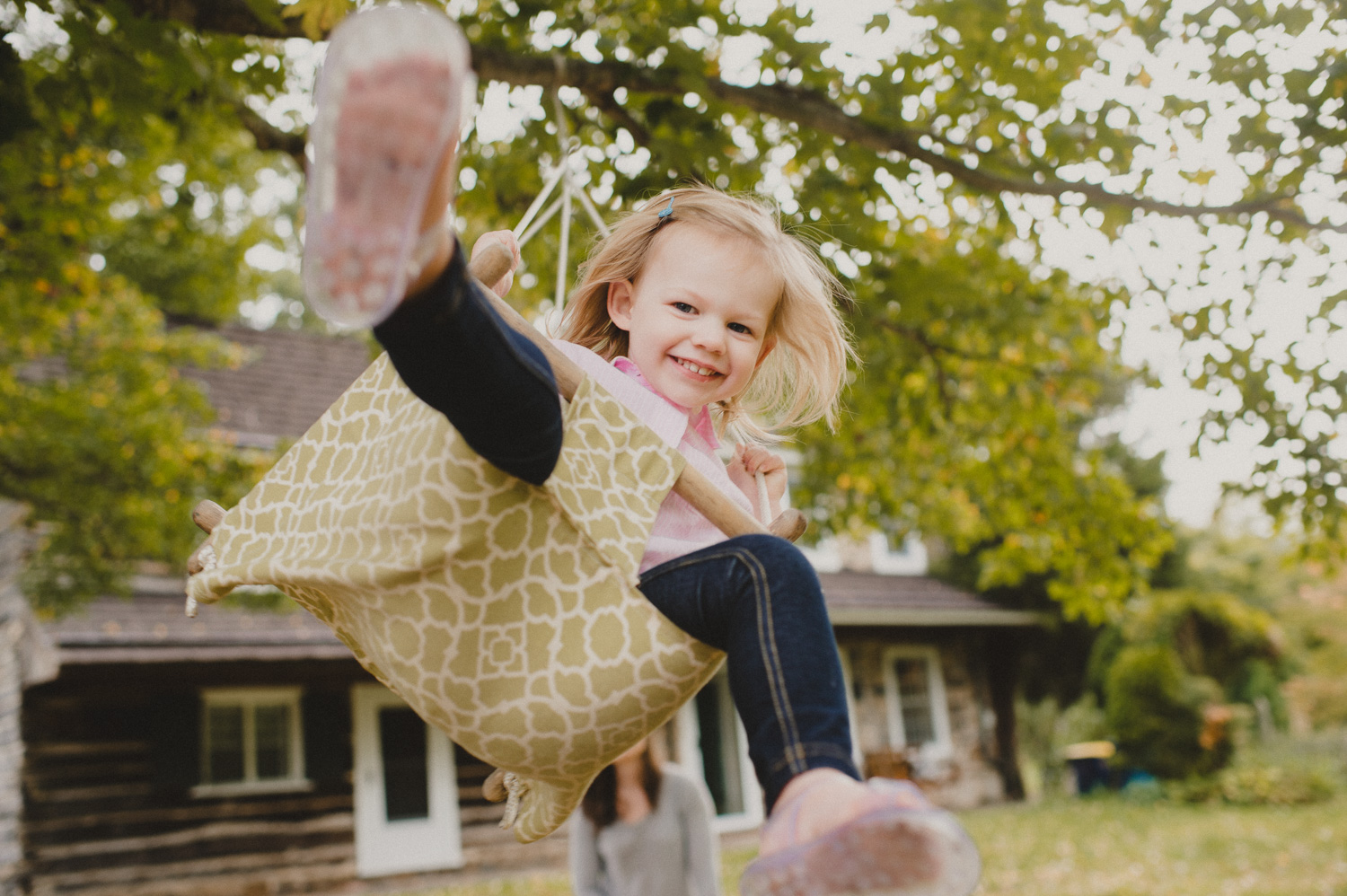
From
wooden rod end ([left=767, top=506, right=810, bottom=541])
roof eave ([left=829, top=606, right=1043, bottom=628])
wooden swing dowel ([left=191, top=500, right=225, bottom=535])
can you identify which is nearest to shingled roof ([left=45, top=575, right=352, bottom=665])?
roof eave ([left=829, top=606, right=1043, bottom=628])

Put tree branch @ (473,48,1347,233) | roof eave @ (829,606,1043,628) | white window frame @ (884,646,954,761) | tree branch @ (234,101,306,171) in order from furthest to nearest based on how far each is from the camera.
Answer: white window frame @ (884,646,954,761) → roof eave @ (829,606,1043,628) → tree branch @ (234,101,306,171) → tree branch @ (473,48,1347,233)

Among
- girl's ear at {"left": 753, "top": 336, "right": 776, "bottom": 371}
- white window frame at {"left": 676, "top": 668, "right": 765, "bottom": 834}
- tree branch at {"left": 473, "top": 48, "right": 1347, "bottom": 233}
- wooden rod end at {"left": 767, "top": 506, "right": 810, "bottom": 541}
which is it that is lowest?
white window frame at {"left": 676, "top": 668, "right": 765, "bottom": 834}

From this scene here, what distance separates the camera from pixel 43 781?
30.0 feet

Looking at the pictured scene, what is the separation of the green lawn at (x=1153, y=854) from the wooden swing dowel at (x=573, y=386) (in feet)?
24.8

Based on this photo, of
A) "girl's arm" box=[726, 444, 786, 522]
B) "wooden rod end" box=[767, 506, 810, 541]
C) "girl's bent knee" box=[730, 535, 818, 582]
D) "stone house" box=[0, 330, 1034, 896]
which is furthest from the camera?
"stone house" box=[0, 330, 1034, 896]

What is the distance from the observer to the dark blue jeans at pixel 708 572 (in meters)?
1.21

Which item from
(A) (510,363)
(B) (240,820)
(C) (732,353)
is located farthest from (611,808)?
(B) (240,820)

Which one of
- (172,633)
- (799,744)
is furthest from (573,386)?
(172,633)

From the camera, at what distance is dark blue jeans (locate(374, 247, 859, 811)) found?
1.21m

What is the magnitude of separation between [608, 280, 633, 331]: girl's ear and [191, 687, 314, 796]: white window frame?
9168 mm

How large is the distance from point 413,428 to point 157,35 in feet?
7.93

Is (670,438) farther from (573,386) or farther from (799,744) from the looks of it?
(799,744)

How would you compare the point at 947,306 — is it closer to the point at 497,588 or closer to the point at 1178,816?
the point at 497,588

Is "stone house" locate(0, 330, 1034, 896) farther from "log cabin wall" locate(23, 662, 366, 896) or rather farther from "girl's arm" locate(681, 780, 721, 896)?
"girl's arm" locate(681, 780, 721, 896)
